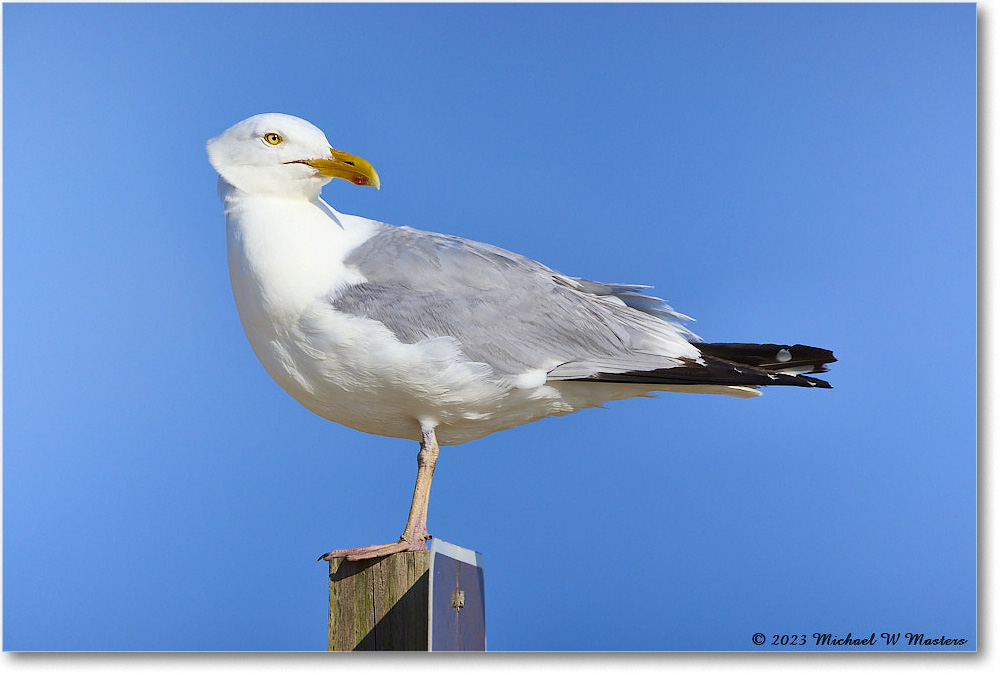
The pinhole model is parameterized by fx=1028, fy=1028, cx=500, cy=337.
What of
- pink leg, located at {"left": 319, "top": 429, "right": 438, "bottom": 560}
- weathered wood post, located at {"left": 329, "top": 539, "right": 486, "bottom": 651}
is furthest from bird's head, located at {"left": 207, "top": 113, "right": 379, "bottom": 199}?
weathered wood post, located at {"left": 329, "top": 539, "right": 486, "bottom": 651}

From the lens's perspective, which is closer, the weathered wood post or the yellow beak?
the weathered wood post

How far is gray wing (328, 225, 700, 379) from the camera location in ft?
9.27

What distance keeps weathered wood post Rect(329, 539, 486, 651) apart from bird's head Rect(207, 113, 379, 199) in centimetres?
108

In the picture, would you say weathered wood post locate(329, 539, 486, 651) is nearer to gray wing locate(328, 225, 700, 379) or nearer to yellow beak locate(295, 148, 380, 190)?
gray wing locate(328, 225, 700, 379)

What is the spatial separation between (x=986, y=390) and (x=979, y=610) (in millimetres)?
675

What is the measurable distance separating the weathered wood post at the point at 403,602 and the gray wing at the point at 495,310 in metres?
0.58

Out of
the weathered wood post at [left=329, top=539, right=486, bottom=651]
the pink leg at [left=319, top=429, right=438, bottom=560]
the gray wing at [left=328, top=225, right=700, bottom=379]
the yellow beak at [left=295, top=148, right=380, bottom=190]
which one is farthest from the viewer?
the yellow beak at [left=295, top=148, right=380, bottom=190]

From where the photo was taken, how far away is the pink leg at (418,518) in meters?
2.68

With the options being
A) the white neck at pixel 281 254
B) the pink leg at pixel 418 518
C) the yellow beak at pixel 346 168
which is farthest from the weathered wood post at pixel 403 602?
the yellow beak at pixel 346 168

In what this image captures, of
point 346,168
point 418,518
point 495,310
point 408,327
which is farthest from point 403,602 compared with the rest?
point 346,168

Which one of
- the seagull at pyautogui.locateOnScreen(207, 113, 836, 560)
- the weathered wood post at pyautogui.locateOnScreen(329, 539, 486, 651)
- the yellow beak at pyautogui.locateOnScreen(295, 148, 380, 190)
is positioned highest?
the yellow beak at pyautogui.locateOnScreen(295, 148, 380, 190)

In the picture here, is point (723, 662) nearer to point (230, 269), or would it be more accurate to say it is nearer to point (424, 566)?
point (424, 566)

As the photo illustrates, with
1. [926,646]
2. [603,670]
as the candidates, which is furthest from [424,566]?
[926,646]

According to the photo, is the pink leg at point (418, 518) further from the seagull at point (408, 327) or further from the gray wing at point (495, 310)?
the gray wing at point (495, 310)
